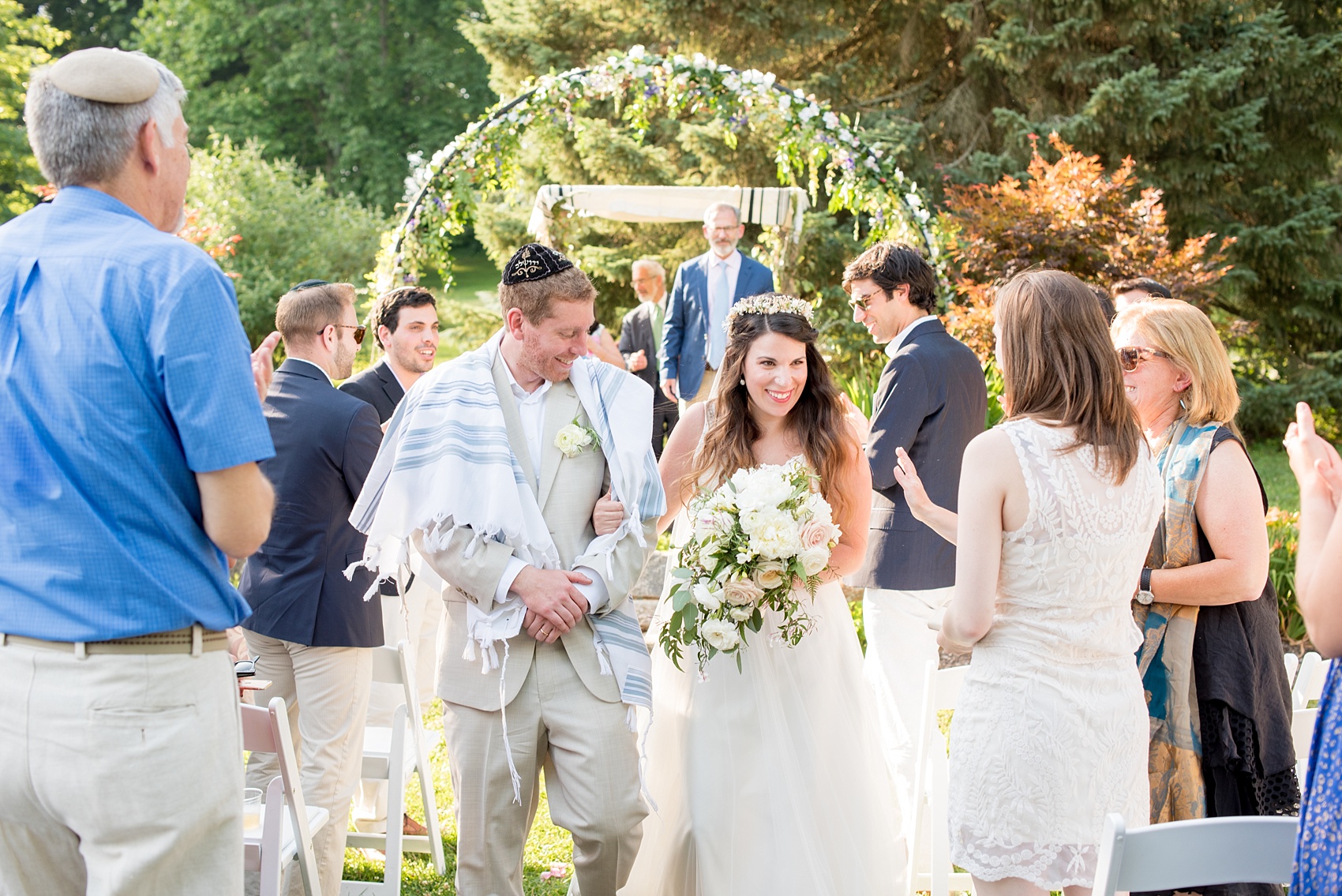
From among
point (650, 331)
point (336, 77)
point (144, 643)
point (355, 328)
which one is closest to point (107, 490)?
point (144, 643)

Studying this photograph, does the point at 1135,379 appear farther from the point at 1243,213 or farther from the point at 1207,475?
the point at 1243,213

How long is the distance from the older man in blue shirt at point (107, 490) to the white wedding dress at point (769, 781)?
73.4 inches

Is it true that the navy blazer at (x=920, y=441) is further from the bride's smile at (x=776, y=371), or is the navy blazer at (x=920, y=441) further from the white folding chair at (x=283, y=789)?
the white folding chair at (x=283, y=789)

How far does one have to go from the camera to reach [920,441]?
4785mm

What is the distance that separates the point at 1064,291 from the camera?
2715 mm

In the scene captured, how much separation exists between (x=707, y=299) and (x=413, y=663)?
5.77 metres

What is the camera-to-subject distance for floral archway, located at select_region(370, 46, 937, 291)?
9.44m

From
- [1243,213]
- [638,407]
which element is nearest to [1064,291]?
[638,407]

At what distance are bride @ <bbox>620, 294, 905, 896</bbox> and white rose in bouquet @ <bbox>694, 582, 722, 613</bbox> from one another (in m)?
0.36

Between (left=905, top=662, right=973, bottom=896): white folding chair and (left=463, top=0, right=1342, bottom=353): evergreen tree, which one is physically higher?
Answer: (left=463, top=0, right=1342, bottom=353): evergreen tree

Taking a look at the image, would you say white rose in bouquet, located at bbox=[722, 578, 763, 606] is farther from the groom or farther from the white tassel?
the white tassel

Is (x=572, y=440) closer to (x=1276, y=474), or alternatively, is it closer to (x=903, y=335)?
(x=903, y=335)

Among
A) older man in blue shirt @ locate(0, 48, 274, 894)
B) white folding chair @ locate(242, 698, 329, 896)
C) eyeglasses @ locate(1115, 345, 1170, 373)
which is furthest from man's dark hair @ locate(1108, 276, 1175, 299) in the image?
older man in blue shirt @ locate(0, 48, 274, 894)

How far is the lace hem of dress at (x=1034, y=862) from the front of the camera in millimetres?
2699
